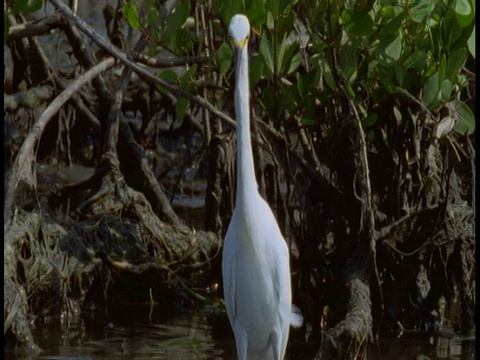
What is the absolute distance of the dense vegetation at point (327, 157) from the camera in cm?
453

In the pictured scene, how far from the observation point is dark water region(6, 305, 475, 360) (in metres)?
5.08

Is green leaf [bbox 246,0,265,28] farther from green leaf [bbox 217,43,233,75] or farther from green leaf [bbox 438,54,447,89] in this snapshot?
green leaf [bbox 438,54,447,89]

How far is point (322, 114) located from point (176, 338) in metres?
1.18

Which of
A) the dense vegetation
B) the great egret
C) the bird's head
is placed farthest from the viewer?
the dense vegetation

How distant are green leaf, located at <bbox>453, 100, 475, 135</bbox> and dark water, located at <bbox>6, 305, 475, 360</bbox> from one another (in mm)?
935

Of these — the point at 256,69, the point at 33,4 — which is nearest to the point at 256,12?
the point at 256,69

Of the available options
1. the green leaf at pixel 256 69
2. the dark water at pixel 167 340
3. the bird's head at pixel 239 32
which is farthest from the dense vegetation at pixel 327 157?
the bird's head at pixel 239 32

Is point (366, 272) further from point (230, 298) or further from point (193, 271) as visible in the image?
point (193, 271)

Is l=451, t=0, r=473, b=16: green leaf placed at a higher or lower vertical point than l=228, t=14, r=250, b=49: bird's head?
higher

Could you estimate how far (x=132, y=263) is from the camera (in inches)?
222

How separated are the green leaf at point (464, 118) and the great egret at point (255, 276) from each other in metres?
0.95

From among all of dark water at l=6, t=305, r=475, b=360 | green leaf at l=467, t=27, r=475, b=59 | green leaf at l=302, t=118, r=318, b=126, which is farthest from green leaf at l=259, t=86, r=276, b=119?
dark water at l=6, t=305, r=475, b=360

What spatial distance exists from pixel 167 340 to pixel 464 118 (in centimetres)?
162

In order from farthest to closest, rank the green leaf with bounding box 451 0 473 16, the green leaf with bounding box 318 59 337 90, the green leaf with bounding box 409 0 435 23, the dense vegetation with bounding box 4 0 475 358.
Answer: the green leaf with bounding box 318 59 337 90
the dense vegetation with bounding box 4 0 475 358
the green leaf with bounding box 409 0 435 23
the green leaf with bounding box 451 0 473 16
